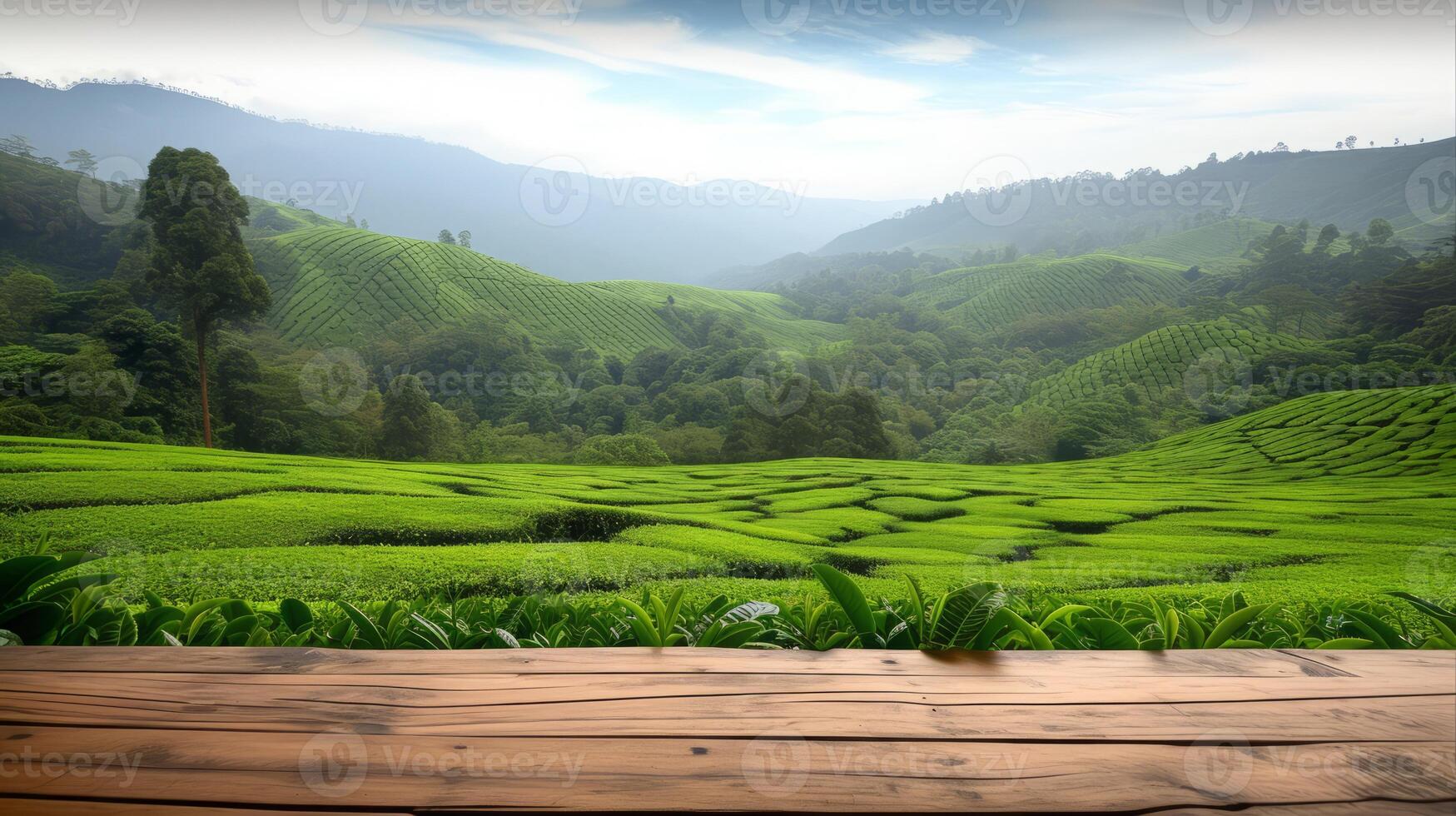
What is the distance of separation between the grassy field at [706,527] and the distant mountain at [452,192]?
600cm

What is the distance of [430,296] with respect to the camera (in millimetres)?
25391

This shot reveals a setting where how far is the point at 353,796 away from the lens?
81 cm

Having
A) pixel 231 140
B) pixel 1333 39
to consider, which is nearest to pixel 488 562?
pixel 1333 39

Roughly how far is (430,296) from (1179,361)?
2406 cm

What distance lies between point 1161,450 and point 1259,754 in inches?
440

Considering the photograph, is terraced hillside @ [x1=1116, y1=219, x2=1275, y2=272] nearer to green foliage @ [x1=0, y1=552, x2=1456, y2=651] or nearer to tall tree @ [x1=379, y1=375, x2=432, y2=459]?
tall tree @ [x1=379, y1=375, x2=432, y2=459]

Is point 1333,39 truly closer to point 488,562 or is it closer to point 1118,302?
point 488,562

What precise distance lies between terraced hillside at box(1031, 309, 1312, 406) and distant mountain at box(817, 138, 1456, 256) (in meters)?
22.3

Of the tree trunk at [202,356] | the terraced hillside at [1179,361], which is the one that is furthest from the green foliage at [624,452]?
the terraced hillside at [1179,361]

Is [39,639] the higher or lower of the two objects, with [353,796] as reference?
lower

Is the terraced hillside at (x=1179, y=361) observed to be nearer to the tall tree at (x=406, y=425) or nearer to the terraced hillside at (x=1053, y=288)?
the terraced hillside at (x=1053, y=288)

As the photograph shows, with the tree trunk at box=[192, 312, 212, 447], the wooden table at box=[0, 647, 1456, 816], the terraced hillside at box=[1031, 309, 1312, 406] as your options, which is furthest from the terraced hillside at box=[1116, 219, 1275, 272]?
the wooden table at box=[0, 647, 1456, 816]

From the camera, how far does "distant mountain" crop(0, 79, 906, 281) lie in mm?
10898

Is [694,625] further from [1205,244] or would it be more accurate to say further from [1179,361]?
[1205,244]
